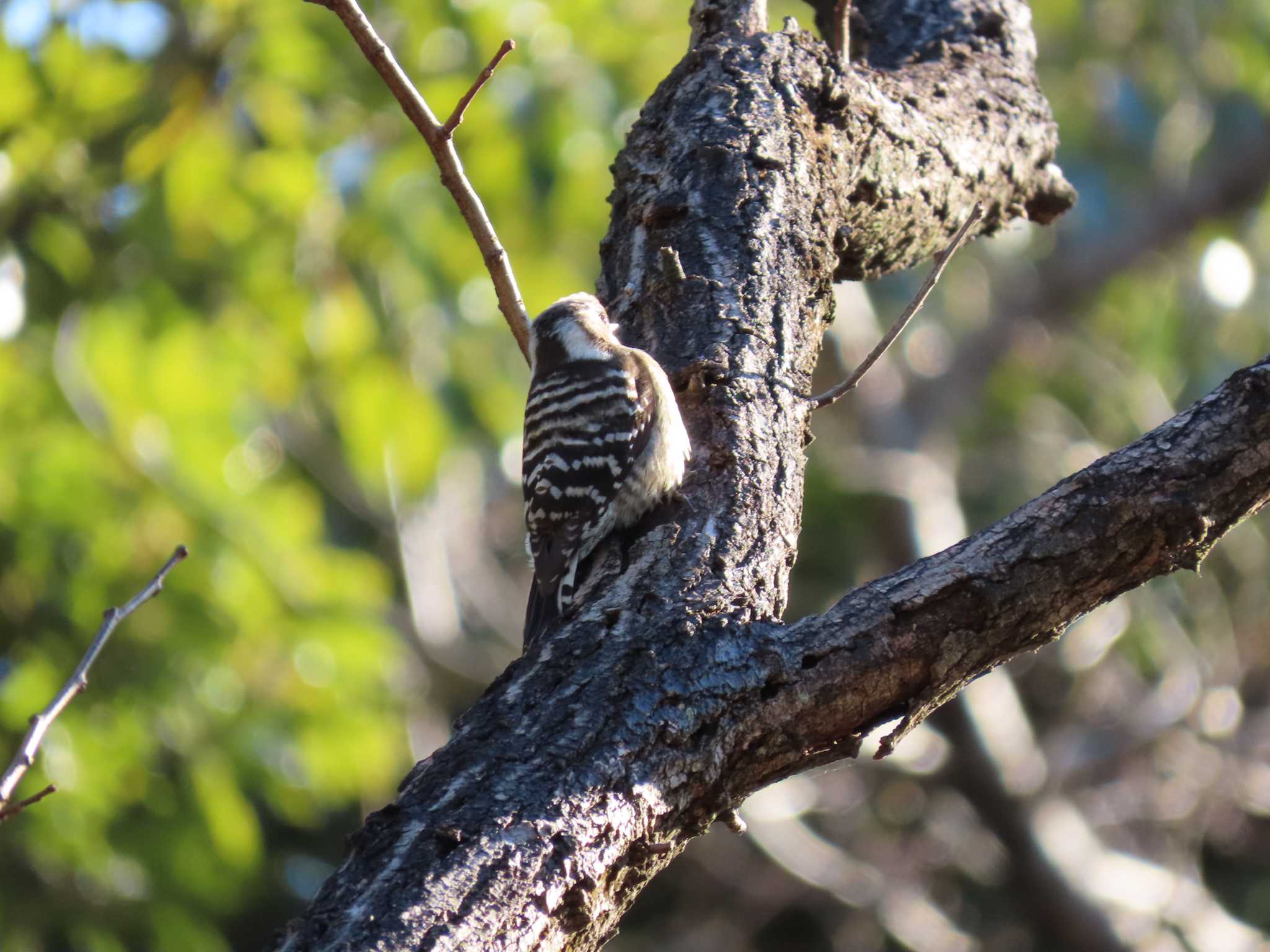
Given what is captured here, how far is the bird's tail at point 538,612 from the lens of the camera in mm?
3699

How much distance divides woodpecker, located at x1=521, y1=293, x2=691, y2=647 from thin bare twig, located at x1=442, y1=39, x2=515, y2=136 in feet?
2.28

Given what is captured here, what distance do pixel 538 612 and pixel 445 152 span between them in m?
1.40

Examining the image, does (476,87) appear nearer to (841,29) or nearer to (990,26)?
(841,29)

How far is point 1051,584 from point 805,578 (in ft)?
27.4

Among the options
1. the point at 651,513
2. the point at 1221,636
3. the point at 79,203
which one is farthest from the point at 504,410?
the point at 1221,636

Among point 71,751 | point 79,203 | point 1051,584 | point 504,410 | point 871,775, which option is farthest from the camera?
point 871,775

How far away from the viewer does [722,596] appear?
7.82ft

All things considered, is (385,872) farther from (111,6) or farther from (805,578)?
(805,578)

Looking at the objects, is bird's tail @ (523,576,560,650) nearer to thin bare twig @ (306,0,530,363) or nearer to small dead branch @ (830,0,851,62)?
thin bare twig @ (306,0,530,363)

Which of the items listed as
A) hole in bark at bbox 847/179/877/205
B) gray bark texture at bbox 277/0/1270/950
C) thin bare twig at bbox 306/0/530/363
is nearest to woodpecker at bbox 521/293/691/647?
thin bare twig at bbox 306/0/530/363

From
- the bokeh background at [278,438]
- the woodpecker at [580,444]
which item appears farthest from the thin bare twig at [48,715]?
the bokeh background at [278,438]

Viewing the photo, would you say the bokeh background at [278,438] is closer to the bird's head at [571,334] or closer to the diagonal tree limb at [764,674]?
the bird's head at [571,334]

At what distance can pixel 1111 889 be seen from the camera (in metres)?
8.12

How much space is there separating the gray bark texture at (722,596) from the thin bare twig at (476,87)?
1.80 feet
